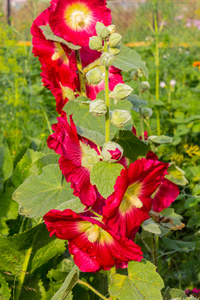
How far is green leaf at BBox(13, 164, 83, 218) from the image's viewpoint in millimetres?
889

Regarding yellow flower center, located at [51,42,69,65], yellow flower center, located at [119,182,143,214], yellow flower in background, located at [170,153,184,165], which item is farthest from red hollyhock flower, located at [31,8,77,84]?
yellow flower in background, located at [170,153,184,165]

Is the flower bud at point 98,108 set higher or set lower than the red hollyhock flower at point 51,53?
lower

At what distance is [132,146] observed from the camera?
3.16 feet

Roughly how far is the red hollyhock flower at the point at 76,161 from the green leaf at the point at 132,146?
16cm

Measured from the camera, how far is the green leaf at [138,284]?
81 cm

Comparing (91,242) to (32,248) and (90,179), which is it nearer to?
(90,179)

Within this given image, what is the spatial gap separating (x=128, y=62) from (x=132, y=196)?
11.4 inches

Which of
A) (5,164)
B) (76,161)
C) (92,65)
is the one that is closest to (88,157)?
(76,161)

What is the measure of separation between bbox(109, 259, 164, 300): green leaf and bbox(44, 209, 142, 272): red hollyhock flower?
0.03 meters

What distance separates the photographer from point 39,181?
3.11 feet

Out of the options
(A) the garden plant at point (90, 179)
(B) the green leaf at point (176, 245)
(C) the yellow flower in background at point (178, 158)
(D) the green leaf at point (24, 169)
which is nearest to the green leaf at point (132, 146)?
(A) the garden plant at point (90, 179)

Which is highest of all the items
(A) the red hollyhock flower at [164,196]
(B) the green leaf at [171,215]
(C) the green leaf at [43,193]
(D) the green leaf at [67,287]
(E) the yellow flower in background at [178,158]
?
(C) the green leaf at [43,193]

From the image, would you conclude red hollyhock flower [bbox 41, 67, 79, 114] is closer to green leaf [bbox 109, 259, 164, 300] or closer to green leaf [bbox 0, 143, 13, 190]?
green leaf [bbox 109, 259, 164, 300]

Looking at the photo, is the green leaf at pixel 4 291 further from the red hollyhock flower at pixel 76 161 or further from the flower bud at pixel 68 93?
the flower bud at pixel 68 93
